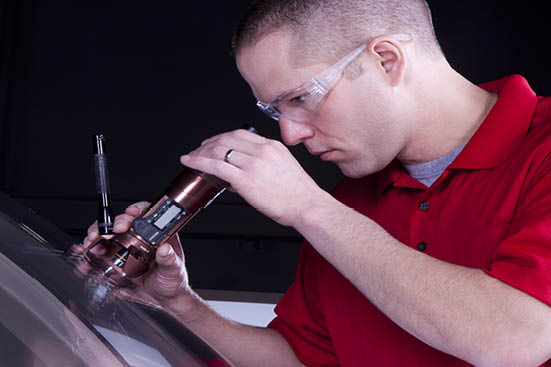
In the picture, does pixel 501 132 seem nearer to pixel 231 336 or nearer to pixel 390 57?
pixel 390 57

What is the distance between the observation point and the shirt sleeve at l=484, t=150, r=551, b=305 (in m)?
0.87

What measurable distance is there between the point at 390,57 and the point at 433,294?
500 mm

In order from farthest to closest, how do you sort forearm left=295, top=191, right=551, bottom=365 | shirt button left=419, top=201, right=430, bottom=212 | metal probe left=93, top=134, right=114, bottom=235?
shirt button left=419, top=201, right=430, bottom=212
metal probe left=93, top=134, right=114, bottom=235
forearm left=295, top=191, right=551, bottom=365

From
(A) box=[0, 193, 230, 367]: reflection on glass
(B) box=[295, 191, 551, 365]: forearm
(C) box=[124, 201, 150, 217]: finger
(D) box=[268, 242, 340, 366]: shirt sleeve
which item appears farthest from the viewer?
(D) box=[268, 242, 340, 366]: shirt sleeve

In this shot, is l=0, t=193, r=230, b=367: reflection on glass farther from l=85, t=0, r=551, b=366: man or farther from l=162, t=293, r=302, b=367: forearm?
l=162, t=293, r=302, b=367: forearm

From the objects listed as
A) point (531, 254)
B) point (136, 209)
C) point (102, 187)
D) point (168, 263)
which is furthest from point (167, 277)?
point (531, 254)

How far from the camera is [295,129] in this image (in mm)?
1227

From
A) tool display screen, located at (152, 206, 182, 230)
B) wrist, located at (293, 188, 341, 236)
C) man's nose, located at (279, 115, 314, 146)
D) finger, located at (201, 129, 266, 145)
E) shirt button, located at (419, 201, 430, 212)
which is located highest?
finger, located at (201, 129, 266, 145)

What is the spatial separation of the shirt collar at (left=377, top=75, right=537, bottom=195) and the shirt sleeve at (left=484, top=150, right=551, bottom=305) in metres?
0.18

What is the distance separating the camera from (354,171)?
127 centimetres

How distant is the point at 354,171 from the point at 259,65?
293 millimetres

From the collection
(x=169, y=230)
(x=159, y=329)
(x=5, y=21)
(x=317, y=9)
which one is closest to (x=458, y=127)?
(x=317, y=9)

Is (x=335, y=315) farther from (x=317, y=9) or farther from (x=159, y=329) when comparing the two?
(x=159, y=329)

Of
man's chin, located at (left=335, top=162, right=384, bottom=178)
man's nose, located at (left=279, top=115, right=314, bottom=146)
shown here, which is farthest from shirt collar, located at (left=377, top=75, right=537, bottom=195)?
man's nose, located at (left=279, top=115, right=314, bottom=146)
